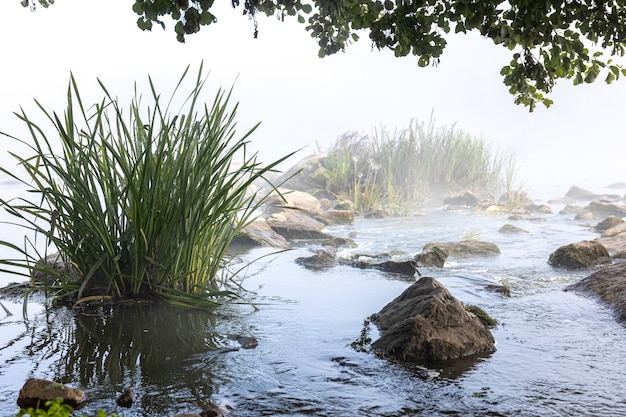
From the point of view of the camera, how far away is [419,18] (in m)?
2.79

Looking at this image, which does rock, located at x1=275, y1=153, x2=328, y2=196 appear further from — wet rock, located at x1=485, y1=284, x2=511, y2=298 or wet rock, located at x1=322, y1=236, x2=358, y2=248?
wet rock, located at x1=485, y1=284, x2=511, y2=298

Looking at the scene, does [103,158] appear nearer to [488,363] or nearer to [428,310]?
[428,310]

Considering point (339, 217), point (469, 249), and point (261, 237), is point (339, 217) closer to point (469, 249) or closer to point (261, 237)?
point (261, 237)

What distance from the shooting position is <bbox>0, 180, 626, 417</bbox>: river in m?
2.59

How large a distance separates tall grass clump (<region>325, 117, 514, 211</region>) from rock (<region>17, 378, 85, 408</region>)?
10112 mm

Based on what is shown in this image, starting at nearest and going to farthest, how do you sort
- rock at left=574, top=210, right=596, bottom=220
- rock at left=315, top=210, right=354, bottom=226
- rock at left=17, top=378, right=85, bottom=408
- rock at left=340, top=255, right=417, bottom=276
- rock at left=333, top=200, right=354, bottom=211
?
rock at left=17, top=378, right=85, bottom=408, rock at left=340, top=255, right=417, bottom=276, rock at left=315, top=210, right=354, bottom=226, rock at left=574, top=210, right=596, bottom=220, rock at left=333, top=200, right=354, bottom=211

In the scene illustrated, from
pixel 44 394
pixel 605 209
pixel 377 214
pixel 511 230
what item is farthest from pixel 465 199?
pixel 44 394

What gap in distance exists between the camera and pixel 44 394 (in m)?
A: 2.47

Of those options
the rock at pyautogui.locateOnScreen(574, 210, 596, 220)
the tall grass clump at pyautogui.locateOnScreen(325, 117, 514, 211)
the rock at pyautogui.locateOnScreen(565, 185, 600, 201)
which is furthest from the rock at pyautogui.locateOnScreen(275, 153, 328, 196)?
the rock at pyautogui.locateOnScreen(565, 185, 600, 201)

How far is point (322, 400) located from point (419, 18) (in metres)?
1.58

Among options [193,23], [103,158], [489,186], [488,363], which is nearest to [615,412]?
[488,363]

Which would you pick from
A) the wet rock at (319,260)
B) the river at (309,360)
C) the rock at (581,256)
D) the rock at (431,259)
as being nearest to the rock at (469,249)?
the rock at (431,259)

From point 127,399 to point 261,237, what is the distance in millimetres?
4560

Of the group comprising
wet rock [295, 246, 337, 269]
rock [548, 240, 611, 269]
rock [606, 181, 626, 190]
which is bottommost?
rock [548, 240, 611, 269]
